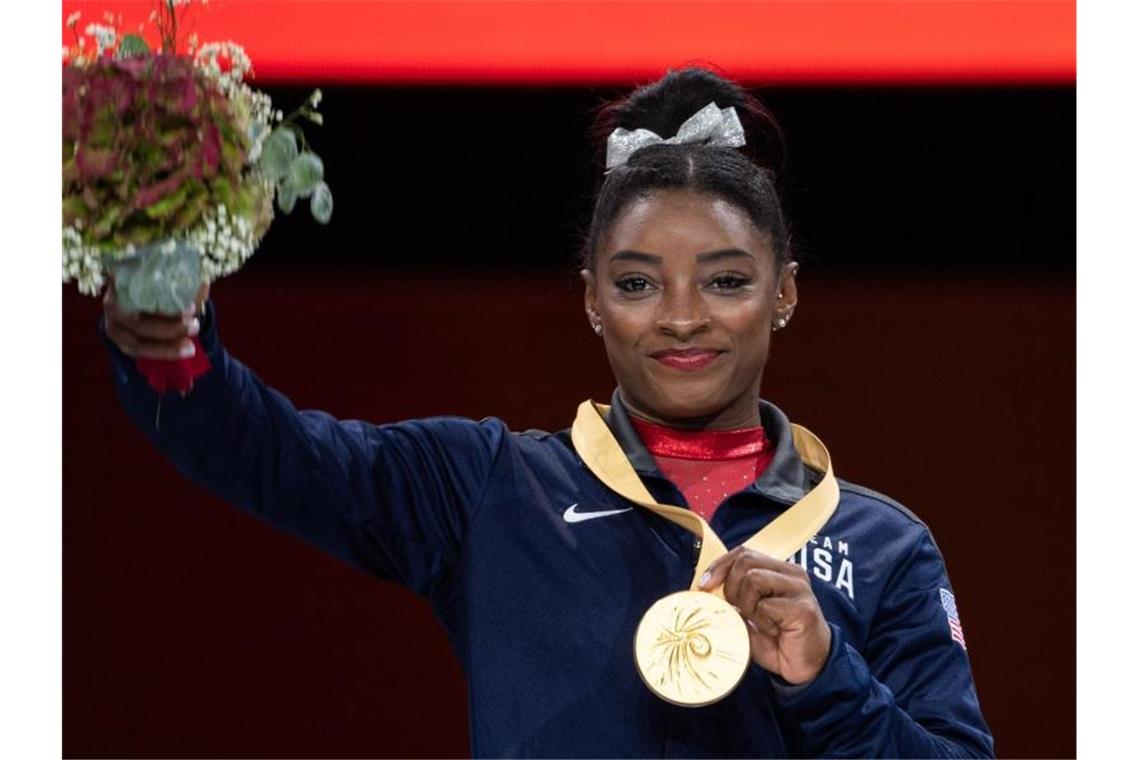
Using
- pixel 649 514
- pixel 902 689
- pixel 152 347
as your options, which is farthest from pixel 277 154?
pixel 902 689

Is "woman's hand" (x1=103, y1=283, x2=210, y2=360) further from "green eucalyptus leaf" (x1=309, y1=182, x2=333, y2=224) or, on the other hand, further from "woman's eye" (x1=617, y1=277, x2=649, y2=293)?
"woman's eye" (x1=617, y1=277, x2=649, y2=293)

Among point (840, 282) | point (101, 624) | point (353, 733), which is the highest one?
point (840, 282)

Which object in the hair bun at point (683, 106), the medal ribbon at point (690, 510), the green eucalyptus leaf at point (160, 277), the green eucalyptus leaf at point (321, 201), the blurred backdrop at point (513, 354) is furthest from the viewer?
the blurred backdrop at point (513, 354)

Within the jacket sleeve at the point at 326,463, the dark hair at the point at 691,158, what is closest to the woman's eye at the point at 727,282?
the dark hair at the point at 691,158

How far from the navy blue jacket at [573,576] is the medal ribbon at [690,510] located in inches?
0.9

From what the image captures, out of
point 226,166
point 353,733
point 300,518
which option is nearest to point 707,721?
point 300,518

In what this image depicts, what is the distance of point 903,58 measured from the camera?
2848 millimetres

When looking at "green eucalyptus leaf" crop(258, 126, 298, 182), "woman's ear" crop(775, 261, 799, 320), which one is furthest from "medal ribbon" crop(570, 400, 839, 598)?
"green eucalyptus leaf" crop(258, 126, 298, 182)

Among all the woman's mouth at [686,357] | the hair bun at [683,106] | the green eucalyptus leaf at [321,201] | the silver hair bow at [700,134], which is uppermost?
the hair bun at [683,106]

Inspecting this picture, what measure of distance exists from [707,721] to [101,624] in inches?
59.0

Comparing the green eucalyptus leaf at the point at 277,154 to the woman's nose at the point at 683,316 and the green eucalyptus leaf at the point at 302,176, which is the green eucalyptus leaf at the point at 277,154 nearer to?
the green eucalyptus leaf at the point at 302,176

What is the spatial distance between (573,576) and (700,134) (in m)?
0.62

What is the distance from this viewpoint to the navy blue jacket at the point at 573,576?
6.76 feet

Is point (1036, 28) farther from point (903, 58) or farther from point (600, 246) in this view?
point (600, 246)
